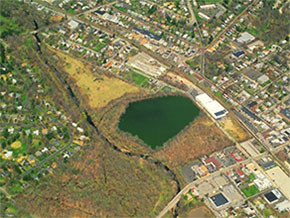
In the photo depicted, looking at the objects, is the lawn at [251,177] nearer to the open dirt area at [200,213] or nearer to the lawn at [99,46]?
the open dirt area at [200,213]

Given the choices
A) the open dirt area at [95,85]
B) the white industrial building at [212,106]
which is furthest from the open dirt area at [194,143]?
the open dirt area at [95,85]

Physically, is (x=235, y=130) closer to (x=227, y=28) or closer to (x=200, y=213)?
(x=200, y=213)

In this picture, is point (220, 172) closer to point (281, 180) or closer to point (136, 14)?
point (281, 180)

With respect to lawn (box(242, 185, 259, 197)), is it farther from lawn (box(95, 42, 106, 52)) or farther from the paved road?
lawn (box(95, 42, 106, 52))

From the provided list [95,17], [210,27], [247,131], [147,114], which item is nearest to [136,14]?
[95,17]

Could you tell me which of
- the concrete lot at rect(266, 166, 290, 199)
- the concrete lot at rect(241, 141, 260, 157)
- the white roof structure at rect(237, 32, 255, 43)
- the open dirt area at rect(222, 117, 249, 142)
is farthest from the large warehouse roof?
the white roof structure at rect(237, 32, 255, 43)
